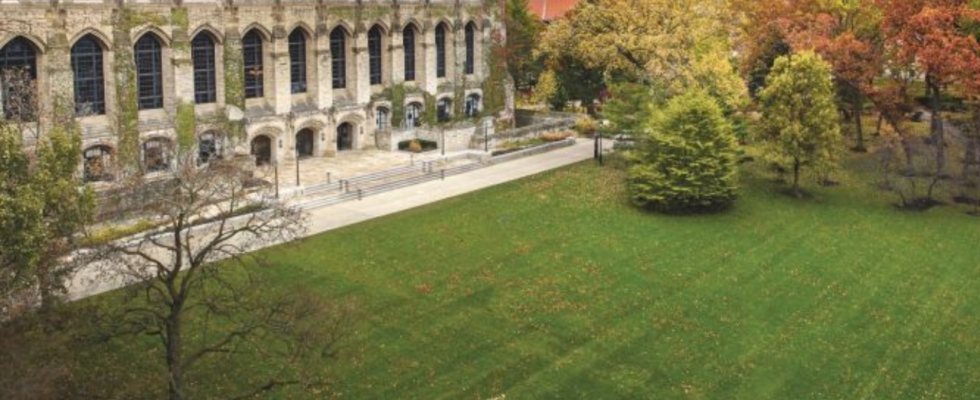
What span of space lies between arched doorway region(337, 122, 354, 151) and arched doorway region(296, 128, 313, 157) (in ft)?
7.95

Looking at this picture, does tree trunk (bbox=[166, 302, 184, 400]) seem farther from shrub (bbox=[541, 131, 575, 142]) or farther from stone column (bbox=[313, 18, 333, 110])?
shrub (bbox=[541, 131, 575, 142])

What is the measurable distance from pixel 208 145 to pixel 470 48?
22547mm

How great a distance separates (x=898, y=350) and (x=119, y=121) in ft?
116

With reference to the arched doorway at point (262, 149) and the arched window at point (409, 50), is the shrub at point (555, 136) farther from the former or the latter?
the arched doorway at point (262, 149)

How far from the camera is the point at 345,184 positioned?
153 feet

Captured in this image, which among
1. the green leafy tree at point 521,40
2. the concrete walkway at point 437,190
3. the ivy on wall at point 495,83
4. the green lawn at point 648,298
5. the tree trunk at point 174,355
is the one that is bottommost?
the green lawn at point 648,298

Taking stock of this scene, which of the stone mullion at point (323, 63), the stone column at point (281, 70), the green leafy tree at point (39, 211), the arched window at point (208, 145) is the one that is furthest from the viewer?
the stone mullion at point (323, 63)

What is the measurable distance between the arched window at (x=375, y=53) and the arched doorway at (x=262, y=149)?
9132 mm

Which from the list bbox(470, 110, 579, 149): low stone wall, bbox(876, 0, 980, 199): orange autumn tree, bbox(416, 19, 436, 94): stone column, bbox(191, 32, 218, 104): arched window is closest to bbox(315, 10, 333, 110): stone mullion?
bbox(191, 32, 218, 104): arched window

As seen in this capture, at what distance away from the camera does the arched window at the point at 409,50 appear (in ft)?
201

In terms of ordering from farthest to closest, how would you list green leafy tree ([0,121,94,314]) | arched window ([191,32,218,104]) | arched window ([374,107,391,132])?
1. arched window ([374,107,391,132])
2. arched window ([191,32,218,104])
3. green leafy tree ([0,121,94,314])

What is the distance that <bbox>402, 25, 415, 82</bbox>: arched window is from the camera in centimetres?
6123

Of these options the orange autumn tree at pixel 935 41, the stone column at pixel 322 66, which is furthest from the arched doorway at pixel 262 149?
the orange autumn tree at pixel 935 41

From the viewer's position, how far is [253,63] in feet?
172
